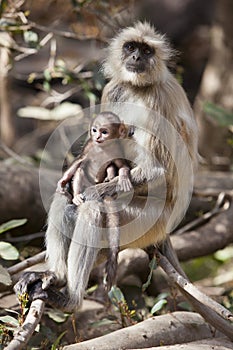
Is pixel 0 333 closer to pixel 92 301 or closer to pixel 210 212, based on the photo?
pixel 92 301

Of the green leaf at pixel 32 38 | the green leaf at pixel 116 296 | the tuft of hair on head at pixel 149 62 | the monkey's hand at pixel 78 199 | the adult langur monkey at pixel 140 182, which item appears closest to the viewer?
the adult langur monkey at pixel 140 182

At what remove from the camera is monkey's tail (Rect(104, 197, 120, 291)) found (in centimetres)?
374

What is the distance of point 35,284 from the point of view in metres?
3.96

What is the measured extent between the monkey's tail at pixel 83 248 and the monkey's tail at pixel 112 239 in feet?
0.19

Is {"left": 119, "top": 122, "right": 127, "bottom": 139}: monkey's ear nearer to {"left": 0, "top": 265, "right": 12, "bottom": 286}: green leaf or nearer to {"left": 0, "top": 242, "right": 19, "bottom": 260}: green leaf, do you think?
{"left": 0, "top": 242, "right": 19, "bottom": 260}: green leaf

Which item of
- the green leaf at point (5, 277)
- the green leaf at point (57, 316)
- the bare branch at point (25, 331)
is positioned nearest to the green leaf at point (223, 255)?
the green leaf at point (57, 316)

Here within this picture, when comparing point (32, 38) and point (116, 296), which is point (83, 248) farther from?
point (32, 38)

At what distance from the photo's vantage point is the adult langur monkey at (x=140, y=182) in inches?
156

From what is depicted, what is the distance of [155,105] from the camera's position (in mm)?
4254

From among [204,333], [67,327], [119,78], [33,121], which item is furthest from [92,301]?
[33,121]

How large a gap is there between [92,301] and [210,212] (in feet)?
5.06

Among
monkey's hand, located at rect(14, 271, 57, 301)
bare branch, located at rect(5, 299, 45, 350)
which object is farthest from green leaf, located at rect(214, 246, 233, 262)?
bare branch, located at rect(5, 299, 45, 350)

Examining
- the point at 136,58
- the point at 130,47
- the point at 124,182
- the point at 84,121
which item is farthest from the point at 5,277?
the point at 84,121

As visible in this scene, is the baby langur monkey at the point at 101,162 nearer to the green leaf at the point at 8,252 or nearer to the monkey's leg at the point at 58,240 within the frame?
the monkey's leg at the point at 58,240
